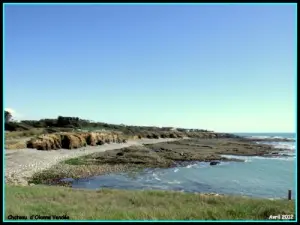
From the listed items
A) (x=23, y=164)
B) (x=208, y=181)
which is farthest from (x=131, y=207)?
(x=23, y=164)

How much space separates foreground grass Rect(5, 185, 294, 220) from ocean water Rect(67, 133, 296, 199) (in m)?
11.5

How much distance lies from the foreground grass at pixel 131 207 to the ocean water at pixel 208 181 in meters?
11.5

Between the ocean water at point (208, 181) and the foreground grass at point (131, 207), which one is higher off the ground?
the foreground grass at point (131, 207)

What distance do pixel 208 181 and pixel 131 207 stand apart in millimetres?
20487

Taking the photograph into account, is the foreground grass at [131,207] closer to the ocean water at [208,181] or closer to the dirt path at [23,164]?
the ocean water at [208,181]

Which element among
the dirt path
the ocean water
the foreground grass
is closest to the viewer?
the foreground grass

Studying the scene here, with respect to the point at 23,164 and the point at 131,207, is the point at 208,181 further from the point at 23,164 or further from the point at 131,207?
the point at 131,207

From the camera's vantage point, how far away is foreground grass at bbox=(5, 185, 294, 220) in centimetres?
1211

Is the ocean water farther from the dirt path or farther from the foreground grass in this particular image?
the foreground grass

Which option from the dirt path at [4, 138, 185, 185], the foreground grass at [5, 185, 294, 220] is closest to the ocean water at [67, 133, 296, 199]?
the dirt path at [4, 138, 185, 185]

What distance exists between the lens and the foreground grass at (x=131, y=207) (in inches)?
477

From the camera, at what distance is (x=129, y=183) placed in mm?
30391

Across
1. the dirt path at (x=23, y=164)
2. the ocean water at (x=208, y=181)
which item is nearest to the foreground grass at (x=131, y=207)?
the ocean water at (x=208, y=181)

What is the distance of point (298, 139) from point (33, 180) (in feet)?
82.0
